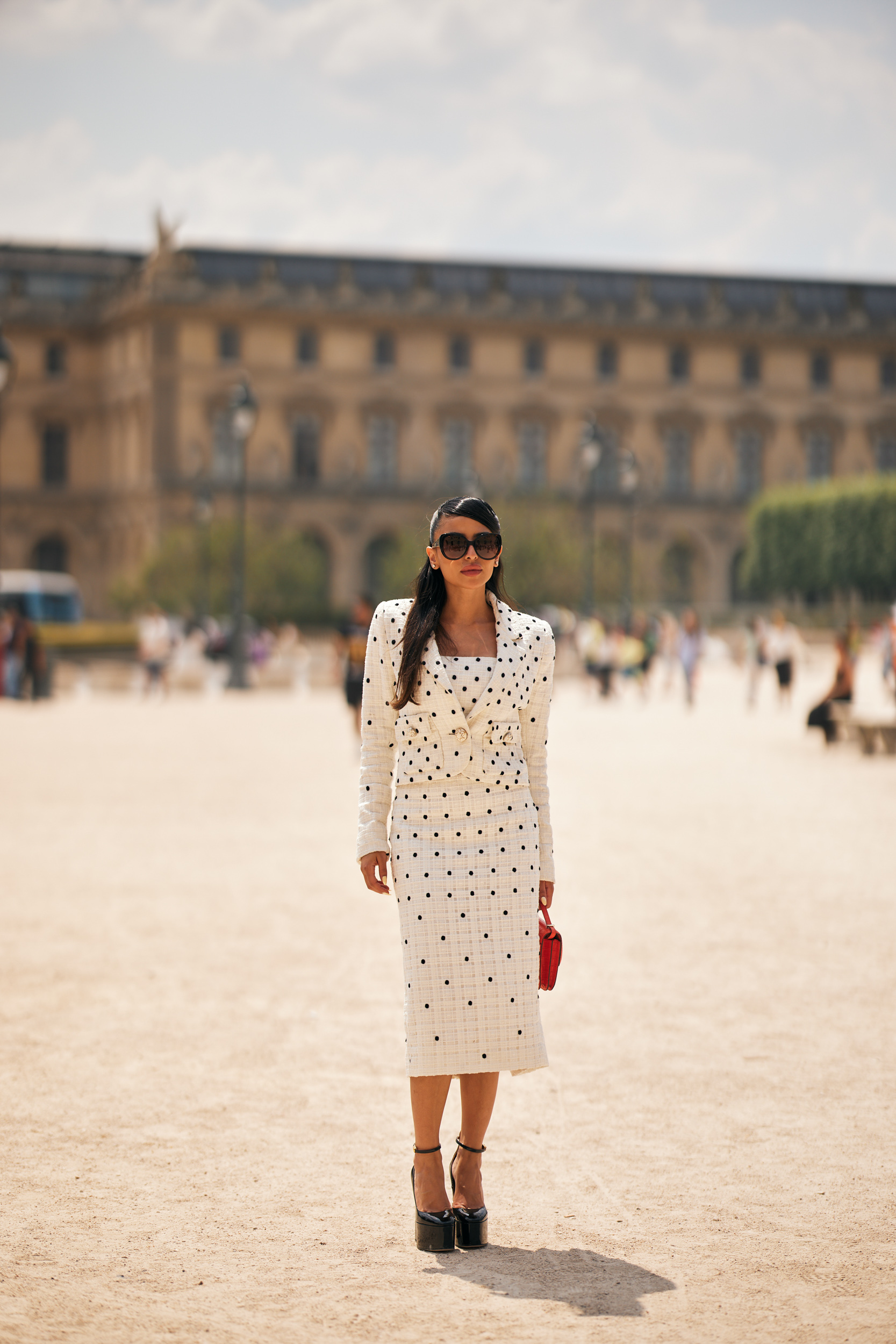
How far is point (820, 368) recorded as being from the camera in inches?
3113

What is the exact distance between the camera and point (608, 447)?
249 feet

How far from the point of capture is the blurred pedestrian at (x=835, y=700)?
20375mm

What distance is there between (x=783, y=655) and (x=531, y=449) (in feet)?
159

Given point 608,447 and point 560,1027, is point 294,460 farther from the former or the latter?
point 560,1027

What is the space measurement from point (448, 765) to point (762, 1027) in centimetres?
279

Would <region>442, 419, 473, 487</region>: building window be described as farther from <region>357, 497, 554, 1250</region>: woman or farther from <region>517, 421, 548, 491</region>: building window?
<region>357, 497, 554, 1250</region>: woman

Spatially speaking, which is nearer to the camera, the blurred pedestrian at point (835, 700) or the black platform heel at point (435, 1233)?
the black platform heel at point (435, 1233)

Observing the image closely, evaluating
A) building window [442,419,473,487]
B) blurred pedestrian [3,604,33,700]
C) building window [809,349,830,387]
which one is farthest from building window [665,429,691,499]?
blurred pedestrian [3,604,33,700]

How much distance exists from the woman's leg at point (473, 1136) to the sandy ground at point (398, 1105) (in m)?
0.13

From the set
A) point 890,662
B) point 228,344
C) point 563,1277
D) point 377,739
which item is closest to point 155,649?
point 890,662

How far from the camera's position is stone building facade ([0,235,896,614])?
238 feet

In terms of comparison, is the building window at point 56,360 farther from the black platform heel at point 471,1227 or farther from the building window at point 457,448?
the black platform heel at point 471,1227

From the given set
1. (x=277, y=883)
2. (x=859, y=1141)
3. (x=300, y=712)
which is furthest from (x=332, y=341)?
(x=859, y=1141)

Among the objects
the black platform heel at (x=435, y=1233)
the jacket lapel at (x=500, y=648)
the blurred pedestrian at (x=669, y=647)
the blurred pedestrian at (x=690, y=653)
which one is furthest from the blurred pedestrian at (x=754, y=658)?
the black platform heel at (x=435, y=1233)
